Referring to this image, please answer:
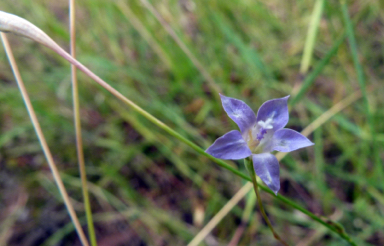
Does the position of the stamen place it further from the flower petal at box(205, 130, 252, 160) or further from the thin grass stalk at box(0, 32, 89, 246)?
the thin grass stalk at box(0, 32, 89, 246)

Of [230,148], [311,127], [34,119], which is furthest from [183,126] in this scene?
[230,148]

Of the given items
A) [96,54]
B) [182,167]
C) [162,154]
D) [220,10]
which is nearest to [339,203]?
[182,167]

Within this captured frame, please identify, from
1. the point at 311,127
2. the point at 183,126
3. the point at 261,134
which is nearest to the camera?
the point at 261,134

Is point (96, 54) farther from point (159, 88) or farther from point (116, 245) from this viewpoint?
point (116, 245)

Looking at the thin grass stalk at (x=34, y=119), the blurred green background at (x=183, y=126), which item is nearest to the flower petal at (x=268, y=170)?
the thin grass stalk at (x=34, y=119)

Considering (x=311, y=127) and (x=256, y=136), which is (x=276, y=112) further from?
(x=311, y=127)

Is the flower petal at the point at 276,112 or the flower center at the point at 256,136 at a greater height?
the flower petal at the point at 276,112

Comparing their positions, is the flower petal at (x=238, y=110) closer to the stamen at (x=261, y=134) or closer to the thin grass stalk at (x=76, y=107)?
the stamen at (x=261, y=134)

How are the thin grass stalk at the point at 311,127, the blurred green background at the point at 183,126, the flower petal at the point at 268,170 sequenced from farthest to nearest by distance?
the blurred green background at the point at 183,126 < the thin grass stalk at the point at 311,127 < the flower petal at the point at 268,170
